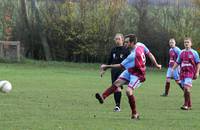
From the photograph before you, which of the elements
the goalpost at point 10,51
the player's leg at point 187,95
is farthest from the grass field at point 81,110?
the goalpost at point 10,51

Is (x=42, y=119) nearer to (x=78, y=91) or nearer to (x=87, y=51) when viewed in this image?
(x=78, y=91)

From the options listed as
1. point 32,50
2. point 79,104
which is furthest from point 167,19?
point 79,104

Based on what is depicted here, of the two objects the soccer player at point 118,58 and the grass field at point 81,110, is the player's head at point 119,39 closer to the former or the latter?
the soccer player at point 118,58

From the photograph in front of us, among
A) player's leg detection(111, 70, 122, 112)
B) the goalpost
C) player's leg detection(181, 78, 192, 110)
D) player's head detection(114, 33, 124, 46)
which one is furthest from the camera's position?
the goalpost

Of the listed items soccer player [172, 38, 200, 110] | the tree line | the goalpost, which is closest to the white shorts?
soccer player [172, 38, 200, 110]

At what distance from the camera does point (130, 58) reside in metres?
14.1

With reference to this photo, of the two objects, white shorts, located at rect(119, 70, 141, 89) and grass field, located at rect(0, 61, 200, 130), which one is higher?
white shorts, located at rect(119, 70, 141, 89)

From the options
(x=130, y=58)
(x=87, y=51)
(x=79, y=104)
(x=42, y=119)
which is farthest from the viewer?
(x=87, y=51)

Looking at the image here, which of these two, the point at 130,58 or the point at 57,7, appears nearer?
the point at 130,58

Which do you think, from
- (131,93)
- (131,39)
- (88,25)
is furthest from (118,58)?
(88,25)

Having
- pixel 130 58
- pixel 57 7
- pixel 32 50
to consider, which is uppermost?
pixel 130 58

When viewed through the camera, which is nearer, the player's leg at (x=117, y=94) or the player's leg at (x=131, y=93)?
the player's leg at (x=131, y=93)

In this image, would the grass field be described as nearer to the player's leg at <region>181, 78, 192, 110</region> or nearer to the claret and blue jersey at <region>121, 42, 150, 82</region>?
the player's leg at <region>181, 78, 192, 110</region>

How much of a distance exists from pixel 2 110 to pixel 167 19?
102 feet
